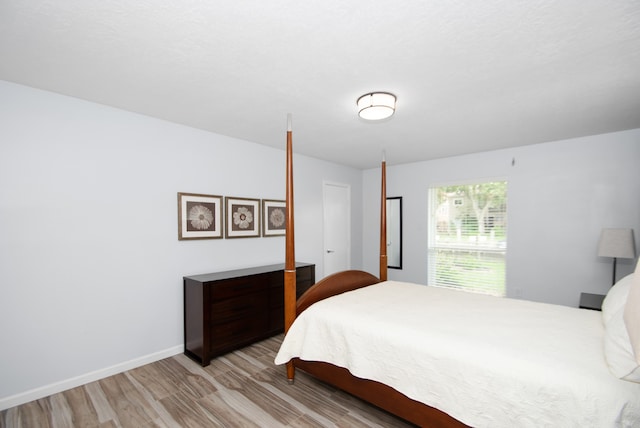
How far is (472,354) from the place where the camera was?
1651 mm

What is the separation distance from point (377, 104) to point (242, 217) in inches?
85.3

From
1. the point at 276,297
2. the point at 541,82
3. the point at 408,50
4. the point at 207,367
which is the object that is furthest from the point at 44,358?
the point at 541,82

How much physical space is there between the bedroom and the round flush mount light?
0.83m

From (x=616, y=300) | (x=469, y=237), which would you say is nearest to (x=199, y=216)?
(x=616, y=300)

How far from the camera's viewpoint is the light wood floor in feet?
6.75

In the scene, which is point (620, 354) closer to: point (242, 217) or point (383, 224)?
point (383, 224)

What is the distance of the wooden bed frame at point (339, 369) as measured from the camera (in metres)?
1.82

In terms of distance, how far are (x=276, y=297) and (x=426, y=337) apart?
2069 mm

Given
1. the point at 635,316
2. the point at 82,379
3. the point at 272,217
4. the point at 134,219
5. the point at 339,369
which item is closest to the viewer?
the point at 635,316

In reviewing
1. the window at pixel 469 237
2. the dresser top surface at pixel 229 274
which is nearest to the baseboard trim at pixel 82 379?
the dresser top surface at pixel 229 274

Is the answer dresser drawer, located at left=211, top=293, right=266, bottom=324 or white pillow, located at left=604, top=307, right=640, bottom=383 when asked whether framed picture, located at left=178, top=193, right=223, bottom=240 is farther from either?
white pillow, located at left=604, top=307, right=640, bottom=383

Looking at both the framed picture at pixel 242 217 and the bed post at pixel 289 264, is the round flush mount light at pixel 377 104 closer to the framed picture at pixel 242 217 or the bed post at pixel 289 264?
the bed post at pixel 289 264

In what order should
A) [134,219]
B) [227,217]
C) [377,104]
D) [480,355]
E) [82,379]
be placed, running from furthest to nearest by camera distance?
1. [227,217]
2. [134,219]
3. [82,379]
4. [377,104]
5. [480,355]

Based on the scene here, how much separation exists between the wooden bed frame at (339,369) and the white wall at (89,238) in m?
1.36
